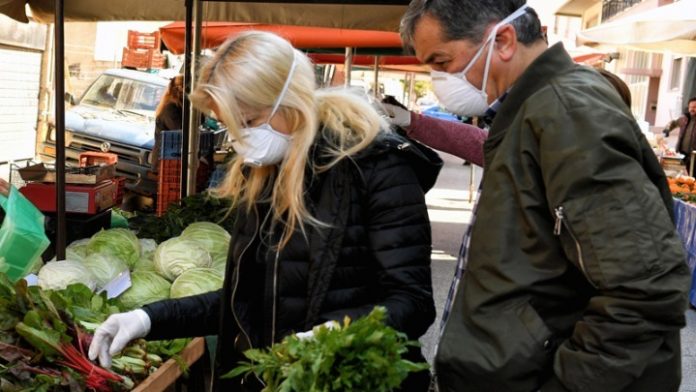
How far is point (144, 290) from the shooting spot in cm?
445

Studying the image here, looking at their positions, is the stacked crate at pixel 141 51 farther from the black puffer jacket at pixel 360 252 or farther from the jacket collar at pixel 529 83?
the jacket collar at pixel 529 83

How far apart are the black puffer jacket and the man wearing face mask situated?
0.37m

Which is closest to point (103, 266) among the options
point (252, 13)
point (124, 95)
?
point (252, 13)

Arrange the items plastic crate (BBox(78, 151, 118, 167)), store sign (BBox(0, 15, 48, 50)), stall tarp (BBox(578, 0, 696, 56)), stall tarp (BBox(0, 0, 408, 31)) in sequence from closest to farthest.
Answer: plastic crate (BBox(78, 151, 118, 167)), stall tarp (BBox(0, 0, 408, 31)), stall tarp (BBox(578, 0, 696, 56)), store sign (BBox(0, 15, 48, 50))

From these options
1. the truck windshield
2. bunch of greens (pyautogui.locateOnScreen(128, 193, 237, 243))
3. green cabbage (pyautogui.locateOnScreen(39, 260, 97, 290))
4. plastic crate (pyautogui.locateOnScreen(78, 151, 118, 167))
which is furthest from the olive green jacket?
the truck windshield

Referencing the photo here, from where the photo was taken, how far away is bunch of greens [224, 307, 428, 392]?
6.31ft

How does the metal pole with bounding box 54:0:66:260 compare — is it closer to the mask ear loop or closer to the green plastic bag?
the green plastic bag

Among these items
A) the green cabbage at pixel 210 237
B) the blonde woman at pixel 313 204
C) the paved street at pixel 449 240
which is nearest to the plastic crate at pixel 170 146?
the green cabbage at pixel 210 237

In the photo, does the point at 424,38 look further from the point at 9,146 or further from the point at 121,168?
the point at 9,146

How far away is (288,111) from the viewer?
98.4 inches

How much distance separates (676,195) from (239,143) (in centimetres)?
775

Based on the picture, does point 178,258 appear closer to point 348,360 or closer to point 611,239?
point 348,360

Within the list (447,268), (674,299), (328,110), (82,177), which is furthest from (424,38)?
(447,268)

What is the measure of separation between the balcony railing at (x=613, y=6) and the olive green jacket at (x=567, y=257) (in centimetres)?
Result: 3074
